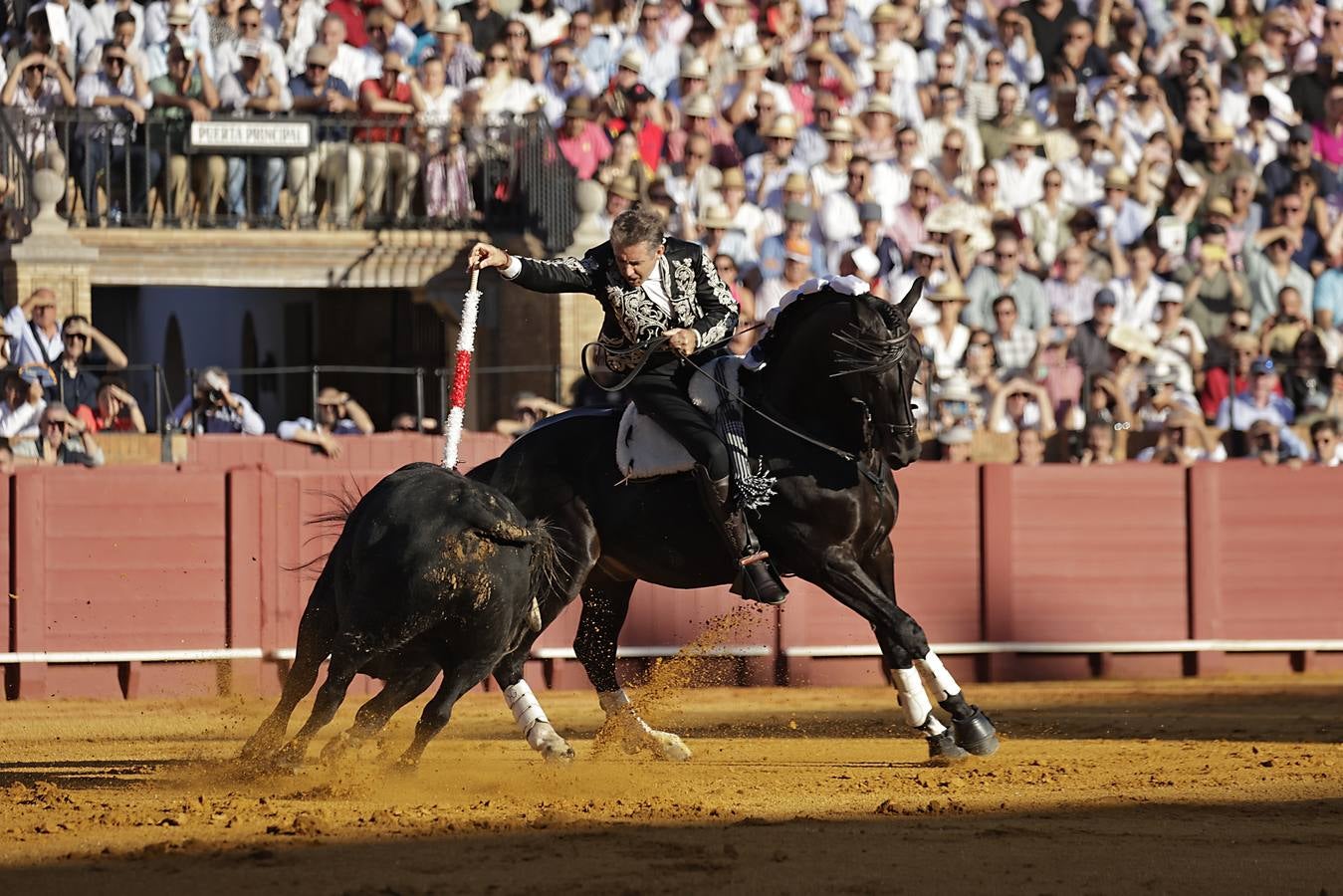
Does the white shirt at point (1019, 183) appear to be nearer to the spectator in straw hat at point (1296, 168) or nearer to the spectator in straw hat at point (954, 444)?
the spectator in straw hat at point (1296, 168)

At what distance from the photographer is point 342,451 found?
13.1 metres

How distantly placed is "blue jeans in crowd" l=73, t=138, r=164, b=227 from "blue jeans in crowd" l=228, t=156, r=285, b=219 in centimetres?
50

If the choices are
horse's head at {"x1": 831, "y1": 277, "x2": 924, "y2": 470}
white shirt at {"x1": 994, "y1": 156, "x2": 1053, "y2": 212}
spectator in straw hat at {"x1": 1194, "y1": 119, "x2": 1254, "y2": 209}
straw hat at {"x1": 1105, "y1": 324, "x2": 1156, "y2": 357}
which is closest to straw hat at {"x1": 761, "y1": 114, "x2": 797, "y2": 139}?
white shirt at {"x1": 994, "y1": 156, "x2": 1053, "y2": 212}

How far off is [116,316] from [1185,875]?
13.5 m

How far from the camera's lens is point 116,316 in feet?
57.7

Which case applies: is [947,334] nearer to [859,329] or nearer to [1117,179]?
[1117,179]

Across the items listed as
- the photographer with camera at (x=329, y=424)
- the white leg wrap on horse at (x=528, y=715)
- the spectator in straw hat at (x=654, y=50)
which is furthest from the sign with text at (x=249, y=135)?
the white leg wrap on horse at (x=528, y=715)

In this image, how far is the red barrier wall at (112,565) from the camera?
11.9m

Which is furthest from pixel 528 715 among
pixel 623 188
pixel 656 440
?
pixel 623 188

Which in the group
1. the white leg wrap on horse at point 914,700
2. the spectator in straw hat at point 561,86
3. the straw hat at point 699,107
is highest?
the spectator in straw hat at point 561,86

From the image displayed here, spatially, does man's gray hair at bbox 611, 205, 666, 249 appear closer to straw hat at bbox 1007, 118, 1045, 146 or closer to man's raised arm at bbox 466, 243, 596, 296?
man's raised arm at bbox 466, 243, 596, 296

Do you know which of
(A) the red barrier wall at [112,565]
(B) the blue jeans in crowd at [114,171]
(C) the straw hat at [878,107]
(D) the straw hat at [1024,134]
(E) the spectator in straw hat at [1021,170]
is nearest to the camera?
(A) the red barrier wall at [112,565]

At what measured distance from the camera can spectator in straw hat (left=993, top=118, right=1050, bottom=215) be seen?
15195mm

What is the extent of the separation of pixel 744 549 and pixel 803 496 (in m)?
0.30
